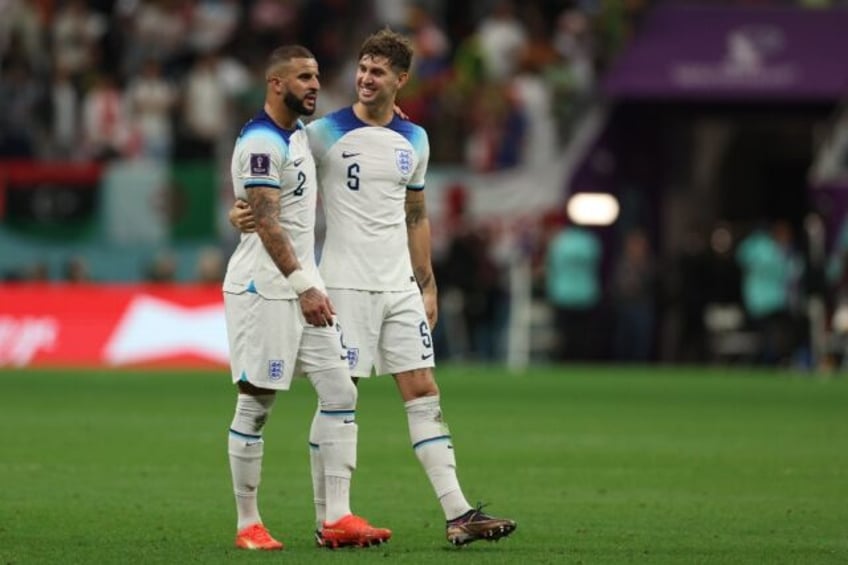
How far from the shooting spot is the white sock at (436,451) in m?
10.8

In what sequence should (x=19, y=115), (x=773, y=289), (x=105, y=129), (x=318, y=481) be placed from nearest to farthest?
(x=318, y=481) < (x=773, y=289) < (x=105, y=129) < (x=19, y=115)

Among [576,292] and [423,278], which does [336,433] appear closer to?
[423,278]

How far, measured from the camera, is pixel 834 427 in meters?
19.9

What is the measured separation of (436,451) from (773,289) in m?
21.0

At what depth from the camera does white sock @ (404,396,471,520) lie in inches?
425

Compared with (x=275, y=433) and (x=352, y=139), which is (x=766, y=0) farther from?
(x=352, y=139)

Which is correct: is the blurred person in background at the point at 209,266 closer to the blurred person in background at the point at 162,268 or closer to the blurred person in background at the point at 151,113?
the blurred person in background at the point at 162,268

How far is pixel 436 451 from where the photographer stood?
35.7ft

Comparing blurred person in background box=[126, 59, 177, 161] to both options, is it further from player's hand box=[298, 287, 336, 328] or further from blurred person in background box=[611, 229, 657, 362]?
player's hand box=[298, 287, 336, 328]

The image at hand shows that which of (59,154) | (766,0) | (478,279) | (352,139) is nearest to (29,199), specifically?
(59,154)

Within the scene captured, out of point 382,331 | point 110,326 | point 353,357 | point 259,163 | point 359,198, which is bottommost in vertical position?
point 110,326

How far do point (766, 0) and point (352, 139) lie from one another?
2370cm

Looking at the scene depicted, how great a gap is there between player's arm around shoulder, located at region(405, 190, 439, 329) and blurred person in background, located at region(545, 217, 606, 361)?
19.6m

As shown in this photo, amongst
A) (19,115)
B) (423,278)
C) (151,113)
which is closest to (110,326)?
(151,113)
